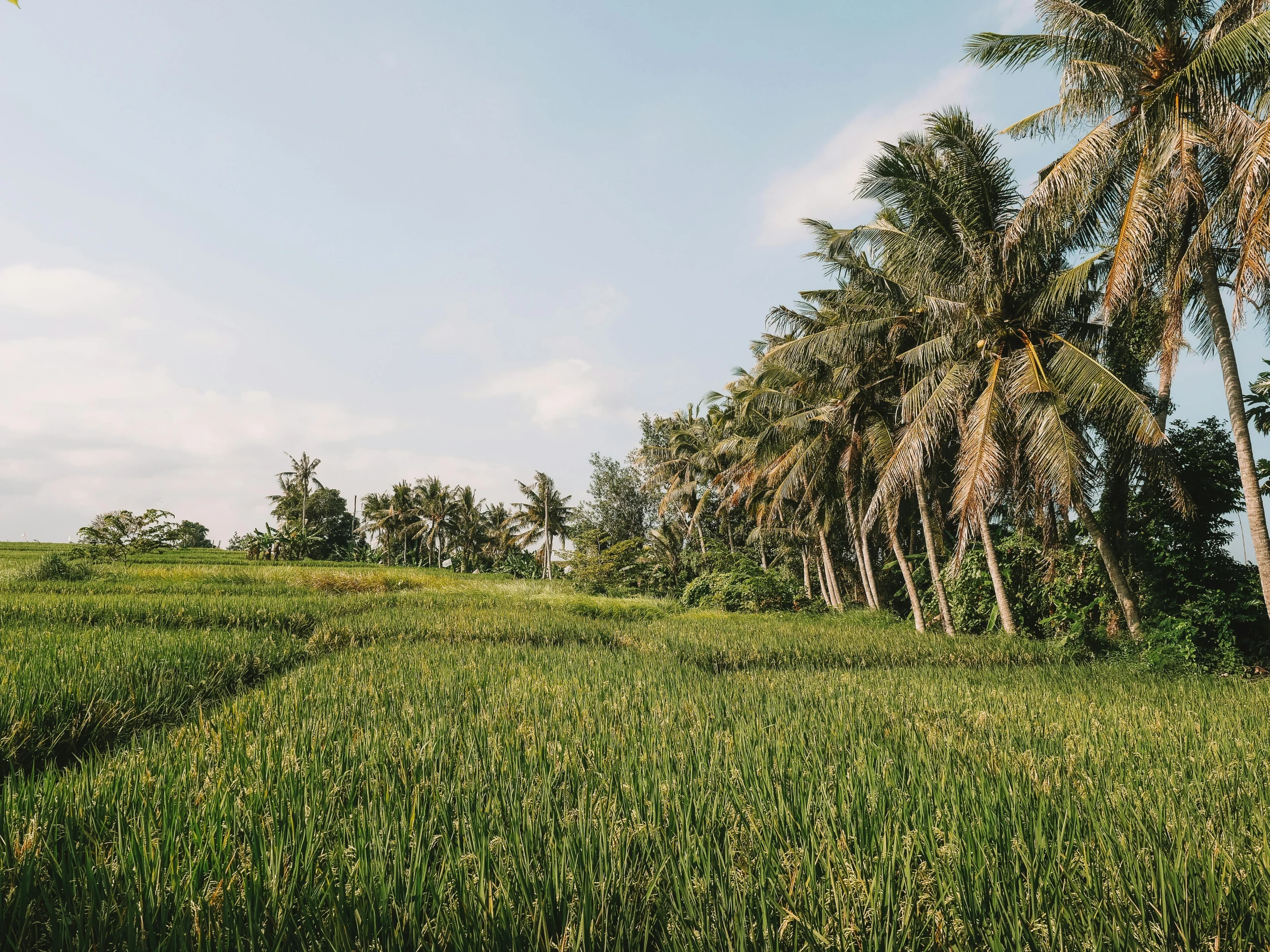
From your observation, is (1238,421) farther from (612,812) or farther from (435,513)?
(435,513)

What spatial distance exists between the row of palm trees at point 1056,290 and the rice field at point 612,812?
413 centimetres

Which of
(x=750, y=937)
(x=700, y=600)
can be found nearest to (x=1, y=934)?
(x=750, y=937)

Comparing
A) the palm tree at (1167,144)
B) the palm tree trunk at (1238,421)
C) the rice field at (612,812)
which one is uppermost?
the palm tree at (1167,144)

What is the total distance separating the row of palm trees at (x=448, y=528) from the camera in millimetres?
40094

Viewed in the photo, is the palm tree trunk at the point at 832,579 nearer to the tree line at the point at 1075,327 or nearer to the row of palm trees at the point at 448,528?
the tree line at the point at 1075,327

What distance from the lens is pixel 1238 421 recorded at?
22.7 feet

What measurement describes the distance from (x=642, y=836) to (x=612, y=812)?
0.13 meters

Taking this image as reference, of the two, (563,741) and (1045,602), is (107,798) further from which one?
(1045,602)

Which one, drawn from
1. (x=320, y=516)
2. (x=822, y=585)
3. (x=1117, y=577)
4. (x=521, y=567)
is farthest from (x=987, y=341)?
(x=320, y=516)

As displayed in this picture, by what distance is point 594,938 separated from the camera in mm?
1606

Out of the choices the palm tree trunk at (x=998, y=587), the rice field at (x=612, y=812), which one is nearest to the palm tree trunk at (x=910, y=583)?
the palm tree trunk at (x=998, y=587)

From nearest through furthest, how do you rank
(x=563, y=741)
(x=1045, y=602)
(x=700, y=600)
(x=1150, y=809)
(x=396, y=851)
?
(x=396, y=851) < (x=1150, y=809) < (x=563, y=741) < (x=1045, y=602) < (x=700, y=600)

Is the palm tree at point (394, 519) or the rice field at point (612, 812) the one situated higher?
the palm tree at point (394, 519)

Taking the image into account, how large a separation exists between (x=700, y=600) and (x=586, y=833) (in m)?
20.9
